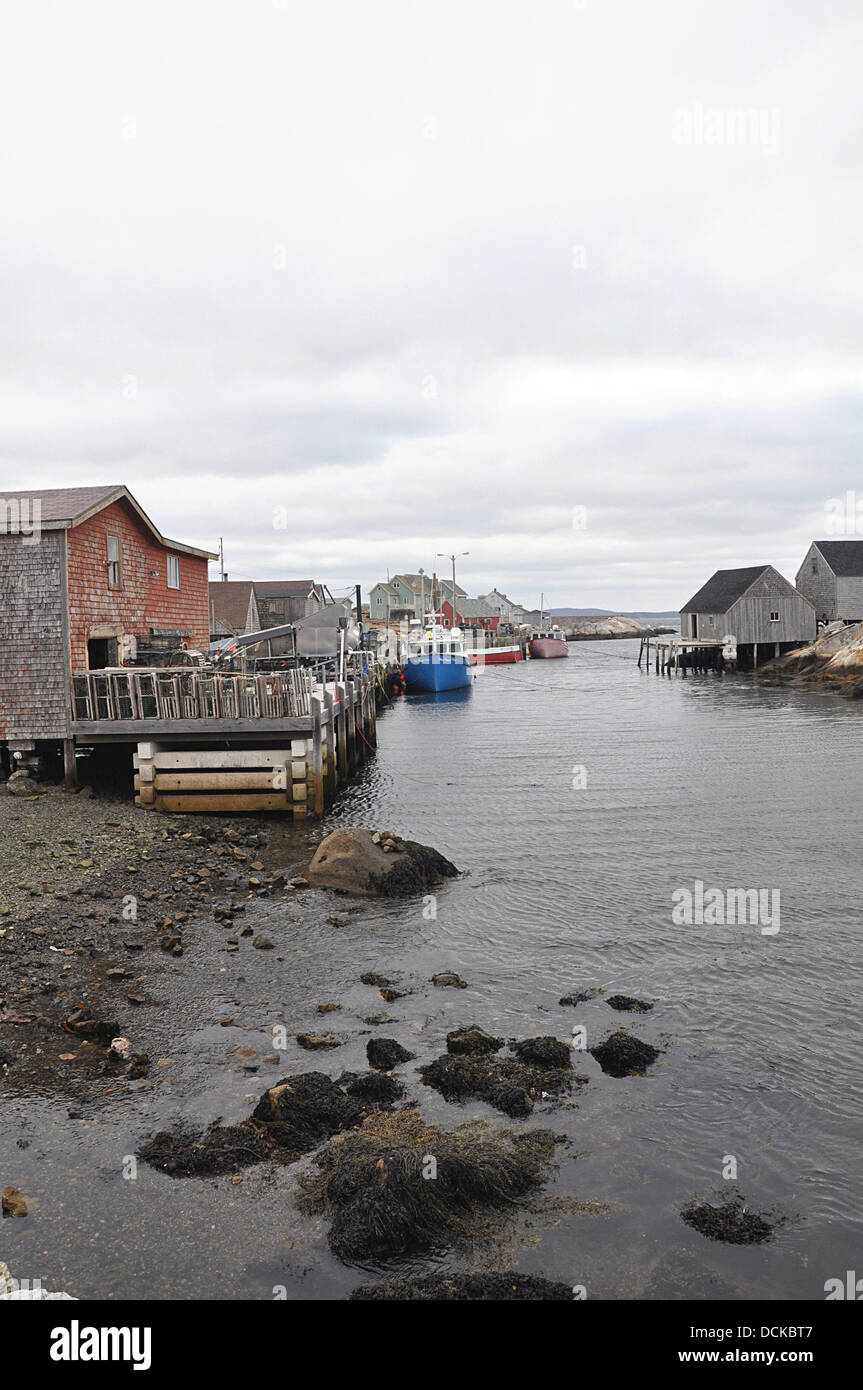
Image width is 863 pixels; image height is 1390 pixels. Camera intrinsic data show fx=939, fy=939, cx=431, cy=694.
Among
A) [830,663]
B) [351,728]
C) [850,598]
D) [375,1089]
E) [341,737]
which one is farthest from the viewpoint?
[850,598]

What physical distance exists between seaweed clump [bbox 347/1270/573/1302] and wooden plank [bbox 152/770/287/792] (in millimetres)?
15680

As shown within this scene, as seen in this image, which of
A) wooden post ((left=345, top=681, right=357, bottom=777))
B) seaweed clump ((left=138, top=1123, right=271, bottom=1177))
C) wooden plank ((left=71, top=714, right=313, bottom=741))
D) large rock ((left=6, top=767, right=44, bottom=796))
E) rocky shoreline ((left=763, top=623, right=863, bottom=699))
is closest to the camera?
seaweed clump ((left=138, top=1123, right=271, bottom=1177))

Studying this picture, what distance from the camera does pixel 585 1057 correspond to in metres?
10.1

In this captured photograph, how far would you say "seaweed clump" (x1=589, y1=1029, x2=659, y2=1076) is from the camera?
9.77 meters

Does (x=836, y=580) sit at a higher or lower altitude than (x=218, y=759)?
higher

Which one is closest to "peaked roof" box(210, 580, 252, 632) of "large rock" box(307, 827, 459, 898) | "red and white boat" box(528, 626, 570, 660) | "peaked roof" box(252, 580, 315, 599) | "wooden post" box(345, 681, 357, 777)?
"peaked roof" box(252, 580, 315, 599)

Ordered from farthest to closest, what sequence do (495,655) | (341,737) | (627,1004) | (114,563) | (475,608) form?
1. (475,608)
2. (495,655)
3. (341,737)
4. (114,563)
5. (627,1004)

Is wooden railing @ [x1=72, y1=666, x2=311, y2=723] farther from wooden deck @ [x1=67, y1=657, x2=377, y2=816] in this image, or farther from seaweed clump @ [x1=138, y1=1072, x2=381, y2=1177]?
seaweed clump @ [x1=138, y1=1072, x2=381, y2=1177]

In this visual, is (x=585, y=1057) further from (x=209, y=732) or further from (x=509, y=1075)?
(x=209, y=732)

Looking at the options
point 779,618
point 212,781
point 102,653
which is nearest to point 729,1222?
point 212,781

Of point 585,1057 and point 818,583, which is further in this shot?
point 818,583

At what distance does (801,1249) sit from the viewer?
7.04 m

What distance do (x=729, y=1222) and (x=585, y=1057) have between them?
284cm

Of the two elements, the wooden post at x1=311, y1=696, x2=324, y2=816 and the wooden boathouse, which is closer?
the wooden post at x1=311, y1=696, x2=324, y2=816
